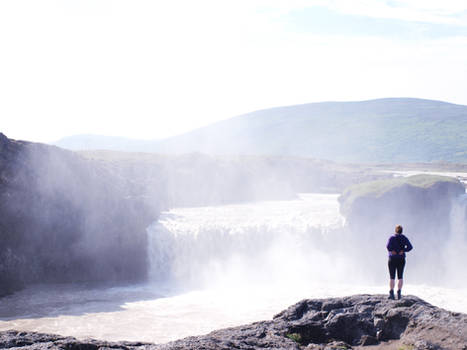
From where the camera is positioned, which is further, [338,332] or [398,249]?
[398,249]

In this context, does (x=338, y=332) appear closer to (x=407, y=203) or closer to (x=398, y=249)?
(x=398, y=249)

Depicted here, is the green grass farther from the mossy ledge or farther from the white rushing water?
the white rushing water

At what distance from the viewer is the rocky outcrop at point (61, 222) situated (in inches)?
1257

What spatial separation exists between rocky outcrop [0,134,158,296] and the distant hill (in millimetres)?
108283

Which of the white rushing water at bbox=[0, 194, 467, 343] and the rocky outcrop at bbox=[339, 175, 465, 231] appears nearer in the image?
the white rushing water at bbox=[0, 194, 467, 343]

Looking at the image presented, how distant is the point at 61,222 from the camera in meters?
34.2

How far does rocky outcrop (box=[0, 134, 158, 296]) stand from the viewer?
105 ft

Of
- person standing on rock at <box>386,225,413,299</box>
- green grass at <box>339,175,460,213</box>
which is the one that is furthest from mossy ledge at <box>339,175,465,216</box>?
person standing on rock at <box>386,225,413,299</box>

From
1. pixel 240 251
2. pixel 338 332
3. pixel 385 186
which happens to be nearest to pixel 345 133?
pixel 385 186

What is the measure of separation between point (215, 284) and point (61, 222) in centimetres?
1129

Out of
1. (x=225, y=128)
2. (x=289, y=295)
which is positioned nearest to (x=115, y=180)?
(x=289, y=295)

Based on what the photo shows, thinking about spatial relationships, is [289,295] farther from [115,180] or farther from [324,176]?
[324,176]

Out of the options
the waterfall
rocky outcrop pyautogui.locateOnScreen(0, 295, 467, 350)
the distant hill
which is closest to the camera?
rocky outcrop pyautogui.locateOnScreen(0, 295, 467, 350)

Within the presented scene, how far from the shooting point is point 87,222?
3547 cm
